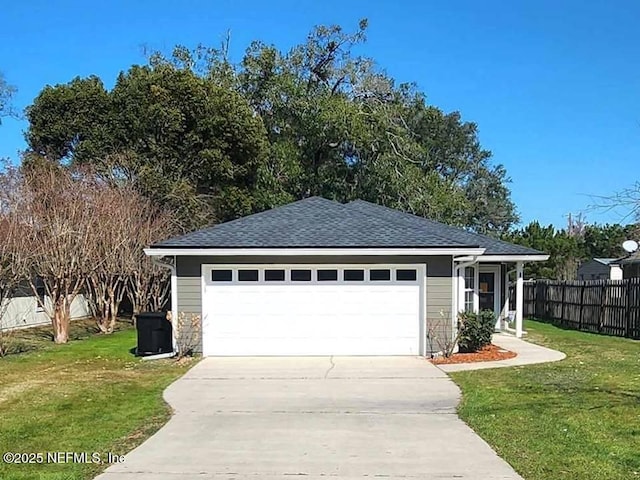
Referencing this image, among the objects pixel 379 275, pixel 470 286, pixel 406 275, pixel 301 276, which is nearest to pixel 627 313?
pixel 470 286

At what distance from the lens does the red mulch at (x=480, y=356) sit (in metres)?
13.0

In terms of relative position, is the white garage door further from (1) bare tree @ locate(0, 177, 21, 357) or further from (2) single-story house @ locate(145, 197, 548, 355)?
(1) bare tree @ locate(0, 177, 21, 357)

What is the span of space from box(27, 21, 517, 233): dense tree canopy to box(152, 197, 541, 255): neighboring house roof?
1028 centimetres

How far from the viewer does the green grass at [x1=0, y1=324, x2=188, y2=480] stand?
21.4 ft

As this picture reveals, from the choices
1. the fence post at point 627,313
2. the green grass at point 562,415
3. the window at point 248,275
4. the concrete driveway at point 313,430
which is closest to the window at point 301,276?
the window at point 248,275

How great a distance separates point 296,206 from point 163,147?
10.7 metres

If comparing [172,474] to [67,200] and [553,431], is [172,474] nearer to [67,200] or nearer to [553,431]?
[553,431]

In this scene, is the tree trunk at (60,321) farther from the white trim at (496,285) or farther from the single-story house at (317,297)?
the white trim at (496,285)

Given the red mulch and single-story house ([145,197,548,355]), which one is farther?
single-story house ([145,197,548,355])

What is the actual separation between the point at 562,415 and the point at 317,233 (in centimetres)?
754

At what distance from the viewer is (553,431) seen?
7.07 metres

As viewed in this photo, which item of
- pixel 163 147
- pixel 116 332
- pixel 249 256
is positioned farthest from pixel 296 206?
pixel 163 147

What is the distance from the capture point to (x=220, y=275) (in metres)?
13.8

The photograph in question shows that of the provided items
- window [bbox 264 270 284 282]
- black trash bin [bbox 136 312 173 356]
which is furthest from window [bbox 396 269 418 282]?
black trash bin [bbox 136 312 173 356]
